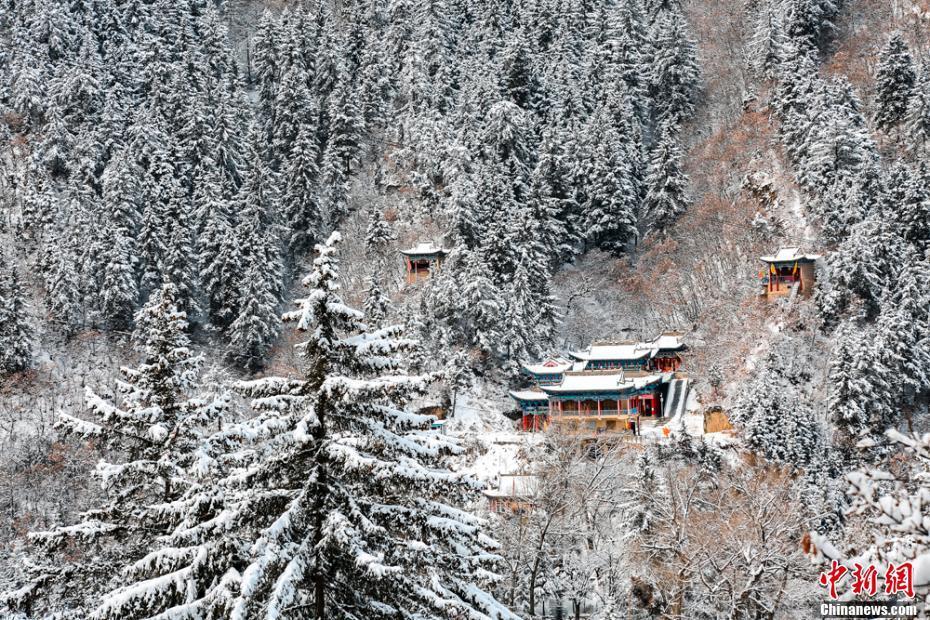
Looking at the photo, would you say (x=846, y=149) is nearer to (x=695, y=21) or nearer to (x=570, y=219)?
(x=570, y=219)

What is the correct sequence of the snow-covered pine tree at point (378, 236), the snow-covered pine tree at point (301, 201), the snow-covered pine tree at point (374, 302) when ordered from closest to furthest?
the snow-covered pine tree at point (374, 302), the snow-covered pine tree at point (378, 236), the snow-covered pine tree at point (301, 201)

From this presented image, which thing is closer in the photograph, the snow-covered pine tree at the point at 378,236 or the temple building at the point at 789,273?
the temple building at the point at 789,273

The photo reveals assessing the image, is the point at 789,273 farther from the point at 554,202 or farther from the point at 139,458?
the point at 139,458

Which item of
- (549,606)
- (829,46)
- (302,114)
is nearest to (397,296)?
(302,114)

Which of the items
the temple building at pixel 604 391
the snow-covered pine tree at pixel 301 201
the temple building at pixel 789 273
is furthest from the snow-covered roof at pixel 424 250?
the temple building at pixel 789 273

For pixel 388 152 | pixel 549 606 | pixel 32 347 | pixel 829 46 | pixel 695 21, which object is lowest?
pixel 549 606

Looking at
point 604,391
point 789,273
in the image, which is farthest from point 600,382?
point 789,273

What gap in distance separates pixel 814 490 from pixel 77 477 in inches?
1470

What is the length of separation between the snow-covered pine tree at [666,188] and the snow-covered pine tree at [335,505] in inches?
2151

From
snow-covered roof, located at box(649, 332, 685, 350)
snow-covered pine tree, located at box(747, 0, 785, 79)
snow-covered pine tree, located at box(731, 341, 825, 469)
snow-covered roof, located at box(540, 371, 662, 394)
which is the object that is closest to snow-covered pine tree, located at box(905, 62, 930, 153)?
snow-covered pine tree, located at box(747, 0, 785, 79)

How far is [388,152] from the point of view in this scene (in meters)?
75.1

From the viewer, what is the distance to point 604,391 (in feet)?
168

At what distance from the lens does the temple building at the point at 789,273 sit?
54062 mm

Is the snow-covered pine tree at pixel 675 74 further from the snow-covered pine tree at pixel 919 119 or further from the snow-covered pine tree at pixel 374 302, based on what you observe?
the snow-covered pine tree at pixel 374 302
